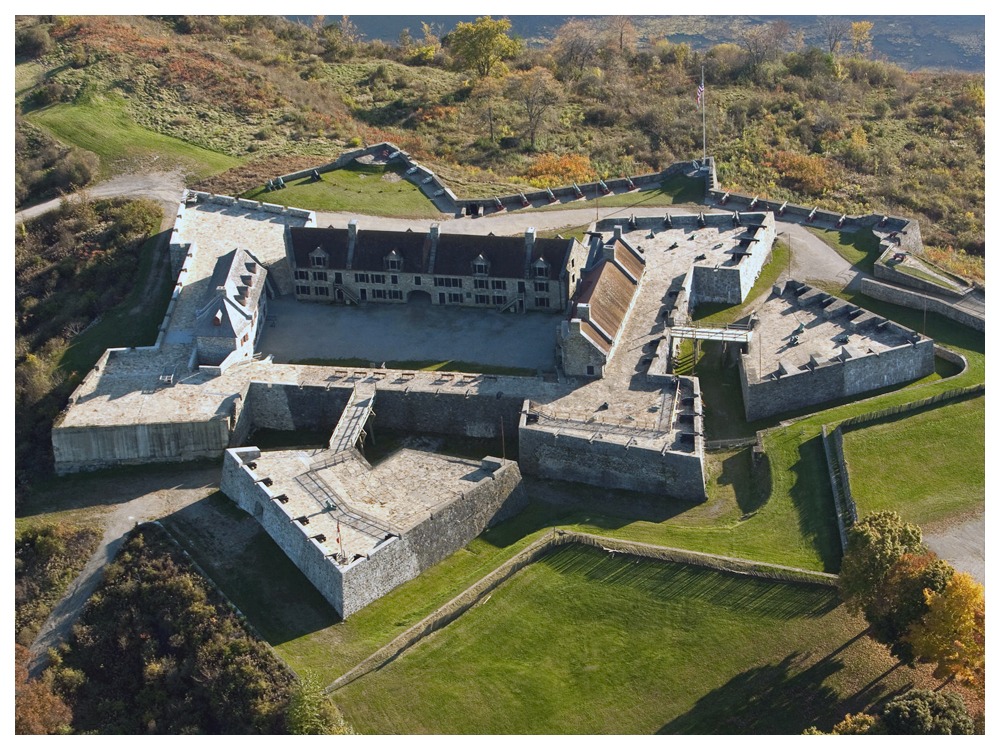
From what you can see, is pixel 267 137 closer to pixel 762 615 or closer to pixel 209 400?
pixel 209 400

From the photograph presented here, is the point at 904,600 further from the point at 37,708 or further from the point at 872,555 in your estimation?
the point at 37,708

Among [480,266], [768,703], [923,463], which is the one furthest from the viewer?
[480,266]

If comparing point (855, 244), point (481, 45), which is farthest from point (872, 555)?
point (481, 45)

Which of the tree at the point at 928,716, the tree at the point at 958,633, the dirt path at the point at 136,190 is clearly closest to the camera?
the tree at the point at 928,716

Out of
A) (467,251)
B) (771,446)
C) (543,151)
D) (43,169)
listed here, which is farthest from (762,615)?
(43,169)

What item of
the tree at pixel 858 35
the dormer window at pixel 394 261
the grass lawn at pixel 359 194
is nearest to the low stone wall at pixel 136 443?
the dormer window at pixel 394 261

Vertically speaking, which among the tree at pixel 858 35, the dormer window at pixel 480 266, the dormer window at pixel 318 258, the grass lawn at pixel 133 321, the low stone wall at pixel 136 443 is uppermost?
the tree at pixel 858 35

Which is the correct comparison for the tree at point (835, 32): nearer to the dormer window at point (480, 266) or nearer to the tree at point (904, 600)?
the dormer window at point (480, 266)
